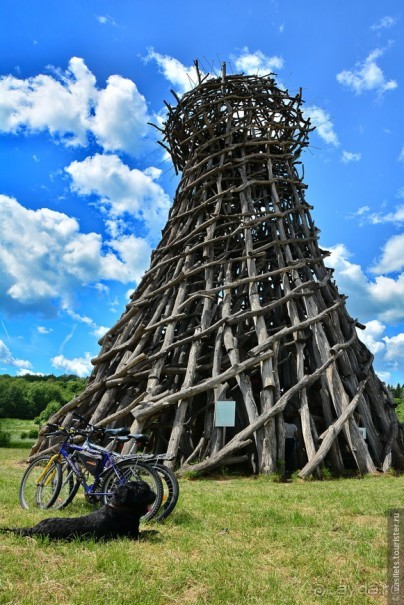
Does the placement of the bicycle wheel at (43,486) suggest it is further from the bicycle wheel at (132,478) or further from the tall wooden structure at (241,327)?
the tall wooden structure at (241,327)

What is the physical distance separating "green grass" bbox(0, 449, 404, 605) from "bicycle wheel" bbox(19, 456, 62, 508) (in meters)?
0.21

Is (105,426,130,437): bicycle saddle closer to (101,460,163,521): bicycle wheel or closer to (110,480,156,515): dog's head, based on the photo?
(101,460,163,521): bicycle wheel

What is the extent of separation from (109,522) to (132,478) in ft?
3.00

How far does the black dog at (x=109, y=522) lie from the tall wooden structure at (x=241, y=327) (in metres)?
5.13

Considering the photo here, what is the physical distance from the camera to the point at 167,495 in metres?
5.62

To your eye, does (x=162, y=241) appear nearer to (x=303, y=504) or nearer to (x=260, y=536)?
(x=303, y=504)

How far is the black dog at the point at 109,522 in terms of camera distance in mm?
4520

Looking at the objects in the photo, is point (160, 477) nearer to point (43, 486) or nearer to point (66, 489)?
point (66, 489)

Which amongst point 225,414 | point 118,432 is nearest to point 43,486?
point 118,432

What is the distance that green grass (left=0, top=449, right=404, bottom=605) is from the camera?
3.38m

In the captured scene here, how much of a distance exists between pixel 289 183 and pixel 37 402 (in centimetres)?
3889

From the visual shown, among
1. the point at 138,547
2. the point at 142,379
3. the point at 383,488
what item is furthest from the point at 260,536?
the point at 142,379

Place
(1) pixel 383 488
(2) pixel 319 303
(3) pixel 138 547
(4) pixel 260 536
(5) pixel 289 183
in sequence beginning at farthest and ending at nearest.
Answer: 1. (5) pixel 289 183
2. (2) pixel 319 303
3. (1) pixel 383 488
4. (4) pixel 260 536
5. (3) pixel 138 547

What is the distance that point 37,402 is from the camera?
155 feet
